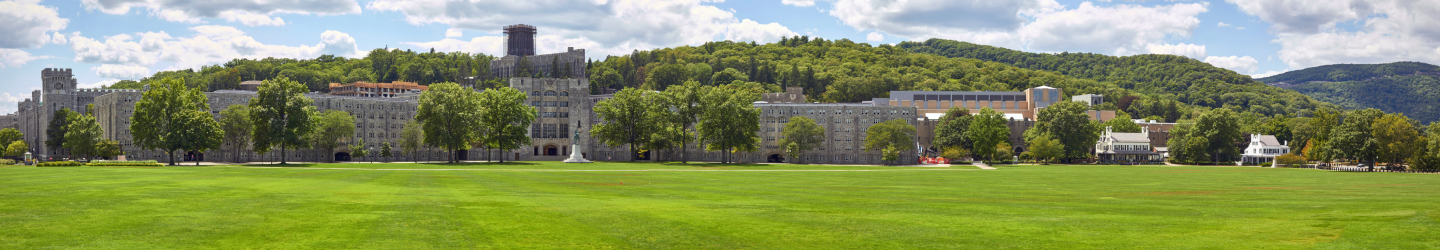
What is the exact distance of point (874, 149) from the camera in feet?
492

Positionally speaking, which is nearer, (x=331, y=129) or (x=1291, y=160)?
(x=331, y=129)

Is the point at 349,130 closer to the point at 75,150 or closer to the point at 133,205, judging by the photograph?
the point at 75,150

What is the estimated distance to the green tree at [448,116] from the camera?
117625 mm

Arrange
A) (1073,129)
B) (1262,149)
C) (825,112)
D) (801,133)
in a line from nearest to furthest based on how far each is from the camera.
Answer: (801,133) → (825,112) → (1073,129) → (1262,149)

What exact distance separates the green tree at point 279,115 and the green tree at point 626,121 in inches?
1600

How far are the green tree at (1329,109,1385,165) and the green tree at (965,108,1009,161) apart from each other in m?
46.1

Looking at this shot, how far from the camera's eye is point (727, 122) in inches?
5015

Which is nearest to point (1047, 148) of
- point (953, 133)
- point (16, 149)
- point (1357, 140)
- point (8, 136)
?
point (953, 133)

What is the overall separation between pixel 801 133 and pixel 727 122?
16.6m

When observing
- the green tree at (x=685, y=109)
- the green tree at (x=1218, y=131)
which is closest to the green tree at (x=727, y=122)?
the green tree at (x=685, y=109)

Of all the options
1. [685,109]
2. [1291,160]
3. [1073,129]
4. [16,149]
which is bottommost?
[1291,160]

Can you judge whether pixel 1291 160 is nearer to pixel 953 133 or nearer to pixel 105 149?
pixel 953 133

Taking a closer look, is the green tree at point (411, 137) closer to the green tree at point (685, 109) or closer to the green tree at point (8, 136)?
the green tree at point (685, 109)

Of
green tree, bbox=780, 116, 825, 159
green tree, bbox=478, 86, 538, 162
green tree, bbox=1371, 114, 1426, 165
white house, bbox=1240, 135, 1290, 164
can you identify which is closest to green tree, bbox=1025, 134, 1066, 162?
green tree, bbox=780, 116, 825, 159
